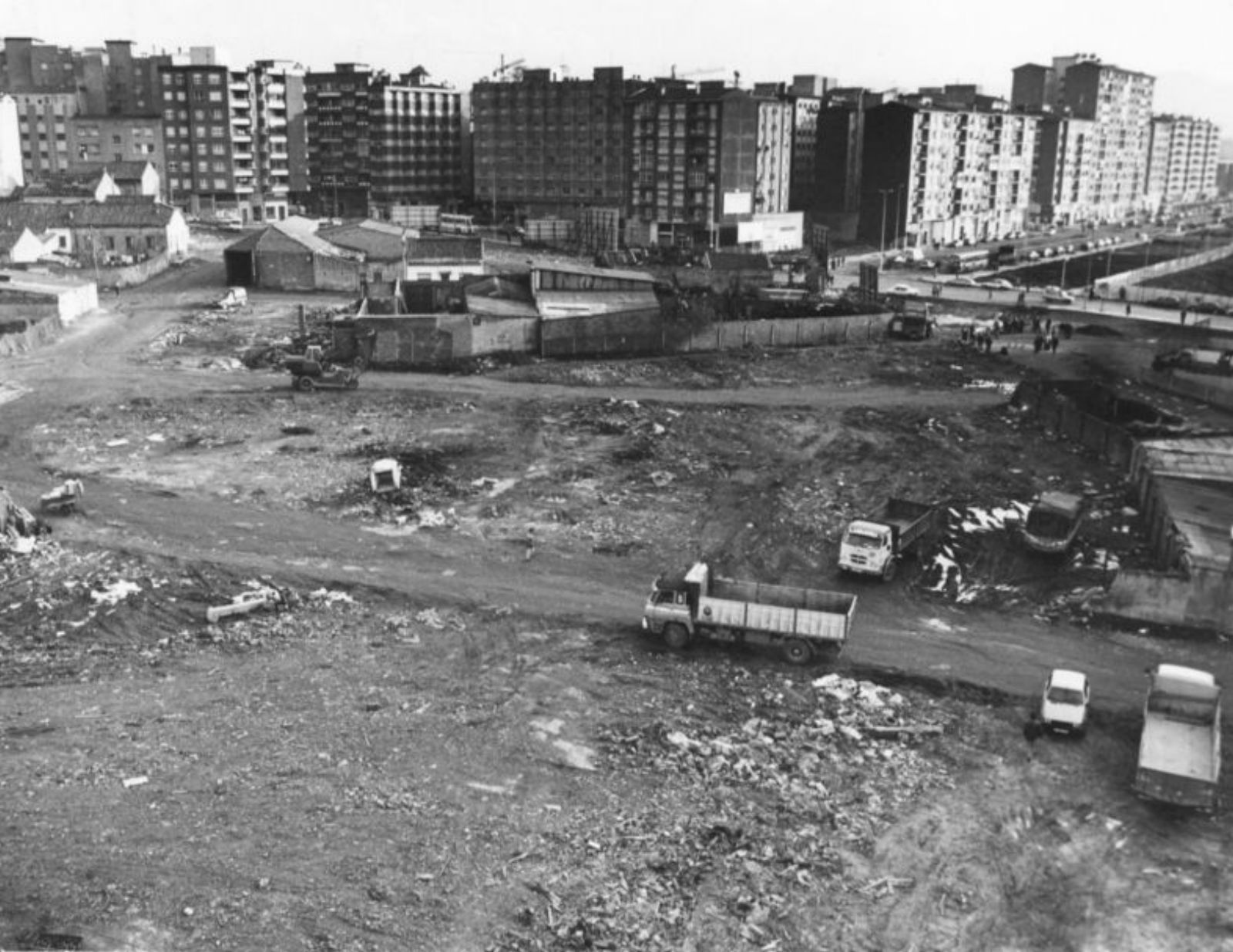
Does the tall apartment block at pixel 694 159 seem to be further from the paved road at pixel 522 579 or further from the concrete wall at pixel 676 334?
the paved road at pixel 522 579

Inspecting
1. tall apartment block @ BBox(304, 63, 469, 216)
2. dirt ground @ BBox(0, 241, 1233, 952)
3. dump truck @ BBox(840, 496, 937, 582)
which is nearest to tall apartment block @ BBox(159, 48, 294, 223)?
tall apartment block @ BBox(304, 63, 469, 216)

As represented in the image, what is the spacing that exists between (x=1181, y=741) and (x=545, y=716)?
1179 cm

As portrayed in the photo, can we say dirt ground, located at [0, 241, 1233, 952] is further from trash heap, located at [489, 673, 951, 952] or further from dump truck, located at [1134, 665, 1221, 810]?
dump truck, located at [1134, 665, 1221, 810]

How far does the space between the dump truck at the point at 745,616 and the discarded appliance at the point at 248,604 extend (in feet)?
29.5

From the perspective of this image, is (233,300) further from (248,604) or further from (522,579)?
(248,604)

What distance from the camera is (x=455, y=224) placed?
414 feet

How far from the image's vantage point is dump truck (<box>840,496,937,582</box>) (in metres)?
30.5

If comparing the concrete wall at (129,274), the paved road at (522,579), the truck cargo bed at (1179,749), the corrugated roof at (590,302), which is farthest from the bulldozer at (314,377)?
the truck cargo bed at (1179,749)

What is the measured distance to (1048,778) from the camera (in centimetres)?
2133

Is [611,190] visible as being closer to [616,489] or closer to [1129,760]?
[616,489]

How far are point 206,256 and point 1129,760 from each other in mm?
97436

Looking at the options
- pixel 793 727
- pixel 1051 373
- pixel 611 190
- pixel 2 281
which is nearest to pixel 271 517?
pixel 793 727

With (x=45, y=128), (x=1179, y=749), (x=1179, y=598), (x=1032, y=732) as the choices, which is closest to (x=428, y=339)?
(x=1179, y=598)

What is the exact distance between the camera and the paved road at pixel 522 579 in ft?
85.1
